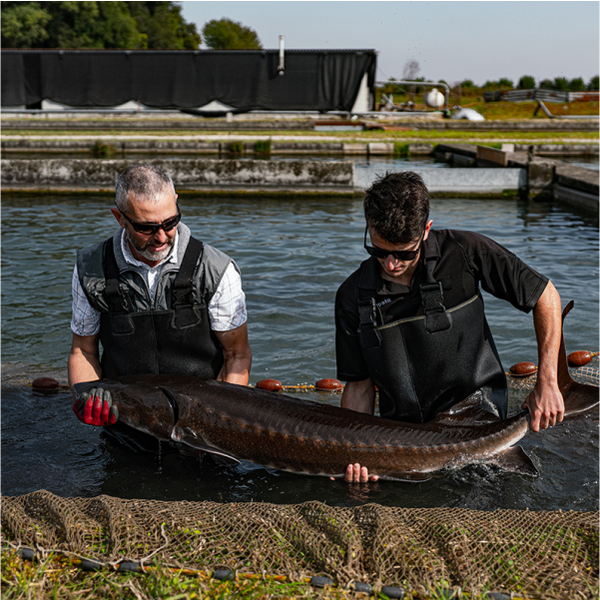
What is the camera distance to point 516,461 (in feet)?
13.3

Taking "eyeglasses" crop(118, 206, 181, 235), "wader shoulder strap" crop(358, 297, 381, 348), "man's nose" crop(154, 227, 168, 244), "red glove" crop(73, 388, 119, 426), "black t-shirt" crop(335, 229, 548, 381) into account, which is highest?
"eyeglasses" crop(118, 206, 181, 235)

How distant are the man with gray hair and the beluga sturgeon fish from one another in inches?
11.6

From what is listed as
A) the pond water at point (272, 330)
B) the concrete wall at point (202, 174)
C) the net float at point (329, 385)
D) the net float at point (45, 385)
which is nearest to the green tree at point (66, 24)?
the concrete wall at point (202, 174)

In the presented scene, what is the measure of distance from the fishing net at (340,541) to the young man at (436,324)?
3.12 ft

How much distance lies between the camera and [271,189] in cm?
1580

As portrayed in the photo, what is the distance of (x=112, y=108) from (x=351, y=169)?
882 inches

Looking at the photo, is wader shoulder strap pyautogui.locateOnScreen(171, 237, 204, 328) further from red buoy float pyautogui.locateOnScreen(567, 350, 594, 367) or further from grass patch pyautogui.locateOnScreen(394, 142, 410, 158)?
grass patch pyautogui.locateOnScreen(394, 142, 410, 158)

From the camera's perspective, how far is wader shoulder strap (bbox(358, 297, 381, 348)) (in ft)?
13.2

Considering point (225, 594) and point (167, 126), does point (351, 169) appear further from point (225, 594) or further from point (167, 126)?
point (167, 126)

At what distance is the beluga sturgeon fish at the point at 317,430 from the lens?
13.0 ft

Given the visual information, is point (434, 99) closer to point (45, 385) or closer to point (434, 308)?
point (45, 385)

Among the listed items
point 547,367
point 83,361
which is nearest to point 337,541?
point 547,367

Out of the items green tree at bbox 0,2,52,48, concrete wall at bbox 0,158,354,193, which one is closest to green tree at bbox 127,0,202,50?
green tree at bbox 0,2,52,48

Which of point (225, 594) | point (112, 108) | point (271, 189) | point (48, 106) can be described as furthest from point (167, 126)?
point (225, 594)
